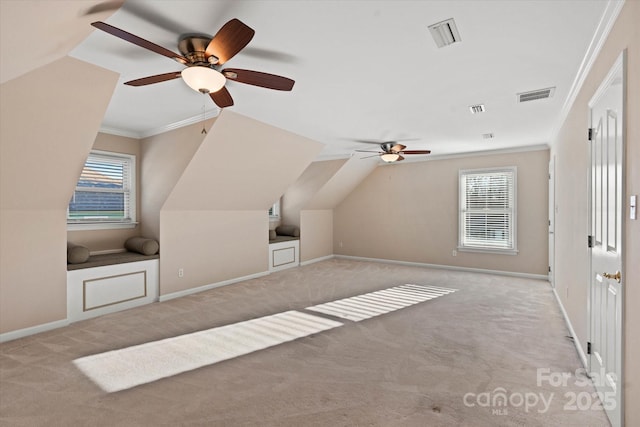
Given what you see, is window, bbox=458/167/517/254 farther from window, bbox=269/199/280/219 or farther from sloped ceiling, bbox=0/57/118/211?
sloped ceiling, bbox=0/57/118/211

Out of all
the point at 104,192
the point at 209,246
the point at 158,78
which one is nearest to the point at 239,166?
the point at 209,246

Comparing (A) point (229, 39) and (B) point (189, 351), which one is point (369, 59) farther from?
(B) point (189, 351)

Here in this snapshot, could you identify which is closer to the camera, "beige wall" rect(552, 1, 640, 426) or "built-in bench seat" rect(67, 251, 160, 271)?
"beige wall" rect(552, 1, 640, 426)

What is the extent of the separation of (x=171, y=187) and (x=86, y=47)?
2.28m

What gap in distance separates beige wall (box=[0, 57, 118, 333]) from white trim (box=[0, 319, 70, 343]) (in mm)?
40

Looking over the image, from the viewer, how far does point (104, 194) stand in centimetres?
472

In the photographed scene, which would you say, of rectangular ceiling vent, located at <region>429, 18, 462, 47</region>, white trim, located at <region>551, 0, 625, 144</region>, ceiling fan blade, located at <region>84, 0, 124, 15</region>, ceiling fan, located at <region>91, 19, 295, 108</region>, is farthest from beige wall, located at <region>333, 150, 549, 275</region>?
ceiling fan blade, located at <region>84, 0, 124, 15</region>

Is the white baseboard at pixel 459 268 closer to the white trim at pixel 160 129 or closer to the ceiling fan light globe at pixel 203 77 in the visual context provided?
the white trim at pixel 160 129

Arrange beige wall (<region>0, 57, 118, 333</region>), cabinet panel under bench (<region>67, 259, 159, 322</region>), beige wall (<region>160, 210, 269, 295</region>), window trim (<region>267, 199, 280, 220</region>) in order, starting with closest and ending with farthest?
beige wall (<region>0, 57, 118, 333</region>) < cabinet panel under bench (<region>67, 259, 159, 322</region>) < beige wall (<region>160, 210, 269, 295</region>) < window trim (<region>267, 199, 280, 220</region>)

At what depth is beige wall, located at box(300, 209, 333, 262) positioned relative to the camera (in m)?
7.61

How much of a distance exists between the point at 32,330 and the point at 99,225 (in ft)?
5.53

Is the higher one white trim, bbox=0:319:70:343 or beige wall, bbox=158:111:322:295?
beige wall, bbox=158:111:322:295

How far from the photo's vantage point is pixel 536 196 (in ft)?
19.1

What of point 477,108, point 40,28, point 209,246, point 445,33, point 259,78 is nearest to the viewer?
point 40,28
